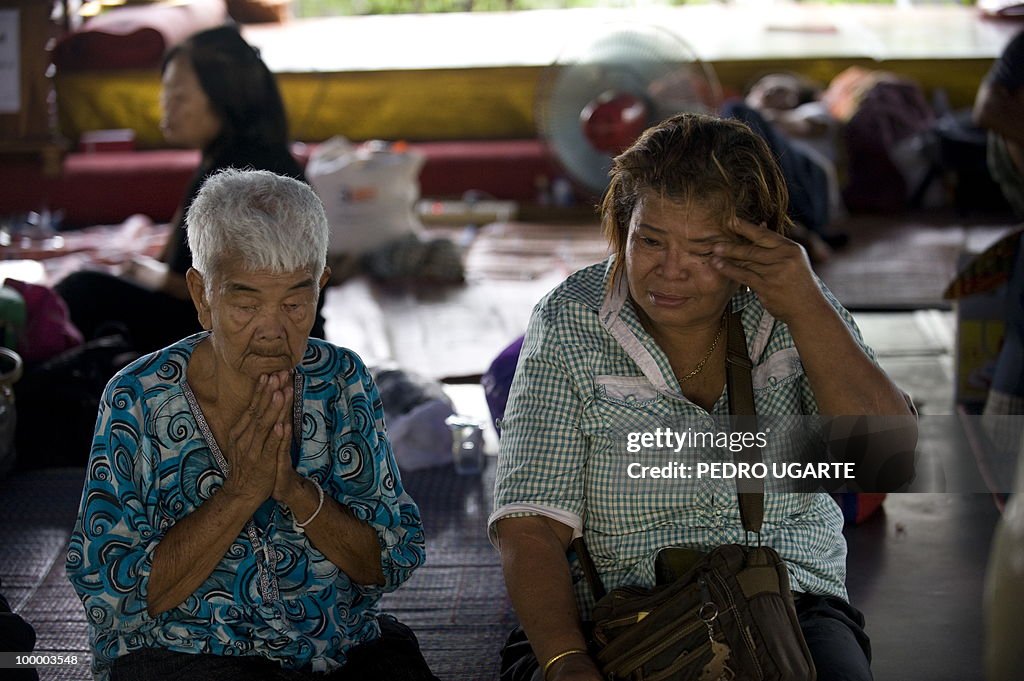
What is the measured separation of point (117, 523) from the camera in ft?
5.46

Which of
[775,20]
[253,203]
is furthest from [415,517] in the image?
[775,20]

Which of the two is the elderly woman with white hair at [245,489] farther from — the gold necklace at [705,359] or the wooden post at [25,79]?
the wooden post at [25,79]

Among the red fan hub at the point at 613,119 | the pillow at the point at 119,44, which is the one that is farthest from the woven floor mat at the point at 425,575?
the pillow at the point at 119,44

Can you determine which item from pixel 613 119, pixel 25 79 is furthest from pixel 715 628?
pixel 25 79

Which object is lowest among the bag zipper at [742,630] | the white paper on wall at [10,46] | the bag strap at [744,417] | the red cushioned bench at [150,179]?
the red cushioned bench at [150,179]

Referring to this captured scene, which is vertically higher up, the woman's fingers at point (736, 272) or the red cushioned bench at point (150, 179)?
the woman's fingers at point (736, 272)

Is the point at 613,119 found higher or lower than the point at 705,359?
lower

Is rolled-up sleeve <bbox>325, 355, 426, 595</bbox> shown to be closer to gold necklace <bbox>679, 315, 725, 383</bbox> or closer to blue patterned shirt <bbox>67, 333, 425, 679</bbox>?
blue patterned shirt <bbox>67, 333, 425, 679</bbox>

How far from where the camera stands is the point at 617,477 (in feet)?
5.82

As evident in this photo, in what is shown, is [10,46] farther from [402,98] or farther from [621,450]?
[621,450]

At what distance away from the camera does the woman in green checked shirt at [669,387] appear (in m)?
1.74

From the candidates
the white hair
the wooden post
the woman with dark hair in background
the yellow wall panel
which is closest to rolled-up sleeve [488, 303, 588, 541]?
the white hair

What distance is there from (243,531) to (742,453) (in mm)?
711

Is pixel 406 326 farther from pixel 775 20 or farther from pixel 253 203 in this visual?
pixel 775 20
